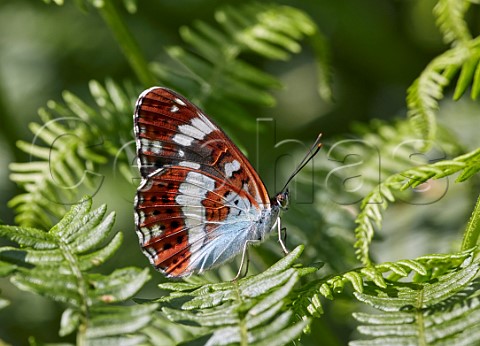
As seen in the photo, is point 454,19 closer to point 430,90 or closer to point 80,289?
point 430,90

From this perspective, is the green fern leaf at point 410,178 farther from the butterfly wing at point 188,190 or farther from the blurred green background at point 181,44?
the blurred green background at point 181,44

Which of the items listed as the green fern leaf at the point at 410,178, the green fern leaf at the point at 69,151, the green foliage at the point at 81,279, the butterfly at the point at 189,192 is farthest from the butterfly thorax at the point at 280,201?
the green foliage at the point at 81,279

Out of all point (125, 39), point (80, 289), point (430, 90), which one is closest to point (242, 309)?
point (80, 289)

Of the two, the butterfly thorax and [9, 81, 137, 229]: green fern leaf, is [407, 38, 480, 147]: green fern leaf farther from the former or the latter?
[9, 81, 137, 229]: green fern leaf

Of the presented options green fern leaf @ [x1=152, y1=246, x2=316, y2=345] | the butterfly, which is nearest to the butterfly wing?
the butterfly

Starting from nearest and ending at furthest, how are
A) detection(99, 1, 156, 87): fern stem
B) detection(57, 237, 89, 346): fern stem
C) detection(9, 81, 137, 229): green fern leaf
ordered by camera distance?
detection(57, 237, 89, 346): fern stem, detection(9, 81, 137, 229): green fern leaf, detection(99, 1, 156, 87): fern stem

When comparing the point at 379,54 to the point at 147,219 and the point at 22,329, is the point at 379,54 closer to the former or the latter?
the point at 147,219

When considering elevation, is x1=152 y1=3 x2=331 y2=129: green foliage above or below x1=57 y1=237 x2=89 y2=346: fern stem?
above
